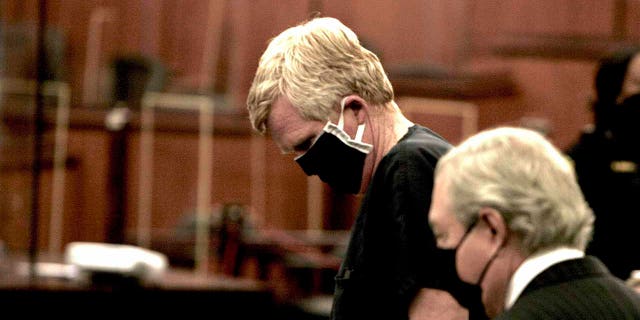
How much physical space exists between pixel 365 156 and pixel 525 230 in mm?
530

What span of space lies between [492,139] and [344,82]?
1.54ft

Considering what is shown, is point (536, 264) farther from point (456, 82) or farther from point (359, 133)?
point (456, 82)

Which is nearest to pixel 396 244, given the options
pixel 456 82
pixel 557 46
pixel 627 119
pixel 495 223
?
pixel 495 223

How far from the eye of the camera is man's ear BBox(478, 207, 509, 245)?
1.57m

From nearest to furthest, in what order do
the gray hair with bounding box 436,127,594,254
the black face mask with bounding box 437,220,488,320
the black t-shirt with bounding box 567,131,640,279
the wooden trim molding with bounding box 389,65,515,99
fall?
the gray hair with bounding box 436,127,594,254
the black face mask with bounding box 437,220,488,320
the black t-shirt with bounding box 567,131,640,279
the wooden trim molding with bounding box 389,65,515,99

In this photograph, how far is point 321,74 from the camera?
204 centimetres

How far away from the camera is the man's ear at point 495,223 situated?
157 cm

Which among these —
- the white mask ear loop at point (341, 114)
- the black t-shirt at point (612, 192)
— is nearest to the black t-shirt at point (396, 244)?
the white mask ear loop at point (341, 114)

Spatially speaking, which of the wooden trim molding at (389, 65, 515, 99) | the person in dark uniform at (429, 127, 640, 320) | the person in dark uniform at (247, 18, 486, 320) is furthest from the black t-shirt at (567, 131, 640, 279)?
the wooden trim molding at (389, 65, 515, 99)

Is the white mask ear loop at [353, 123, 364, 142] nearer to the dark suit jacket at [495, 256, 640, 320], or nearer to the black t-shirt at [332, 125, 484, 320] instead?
the black t-shirt at [332, 125, 484, 320]

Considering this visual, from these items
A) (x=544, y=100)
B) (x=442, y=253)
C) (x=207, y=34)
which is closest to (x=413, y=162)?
(x=442, y=253)

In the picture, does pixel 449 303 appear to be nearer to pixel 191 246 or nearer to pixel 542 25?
pixel 191 246

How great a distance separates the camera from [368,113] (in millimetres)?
2051

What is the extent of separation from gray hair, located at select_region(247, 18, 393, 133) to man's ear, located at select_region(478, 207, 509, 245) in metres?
0.51
